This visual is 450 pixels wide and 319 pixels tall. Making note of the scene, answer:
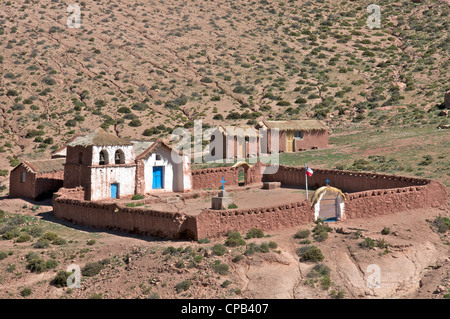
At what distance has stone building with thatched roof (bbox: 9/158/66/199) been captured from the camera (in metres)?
41.0

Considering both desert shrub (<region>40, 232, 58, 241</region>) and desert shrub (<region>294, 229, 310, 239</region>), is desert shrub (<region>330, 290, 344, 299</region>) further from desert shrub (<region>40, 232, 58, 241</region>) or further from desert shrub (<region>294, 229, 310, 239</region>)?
desert shrub (<region>40, 232, 58, 241</region>)

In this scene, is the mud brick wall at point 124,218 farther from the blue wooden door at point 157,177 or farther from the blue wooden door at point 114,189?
the blue wooden door at point 157,177

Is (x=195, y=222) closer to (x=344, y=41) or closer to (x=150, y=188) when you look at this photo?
(x=150, y=188)


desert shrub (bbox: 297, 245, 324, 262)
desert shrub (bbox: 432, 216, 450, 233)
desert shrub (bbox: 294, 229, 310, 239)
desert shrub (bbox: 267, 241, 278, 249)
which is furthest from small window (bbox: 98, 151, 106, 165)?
desert shrub (bbox: 432, 216, 450, 233)

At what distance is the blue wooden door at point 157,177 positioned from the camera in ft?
138

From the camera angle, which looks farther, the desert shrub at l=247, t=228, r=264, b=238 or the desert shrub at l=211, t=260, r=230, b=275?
the desert shrub at l=247, t=228, r=264, b=238

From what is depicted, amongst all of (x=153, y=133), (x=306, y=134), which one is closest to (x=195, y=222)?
(x=306, y=134)

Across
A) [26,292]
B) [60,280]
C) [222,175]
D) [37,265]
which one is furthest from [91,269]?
[222,175]

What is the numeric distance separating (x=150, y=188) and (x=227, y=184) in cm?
586

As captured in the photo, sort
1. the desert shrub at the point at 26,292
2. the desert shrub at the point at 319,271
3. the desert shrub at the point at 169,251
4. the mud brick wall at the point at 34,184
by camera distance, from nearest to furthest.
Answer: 1. the desert shrub at the point at 26,292
2. the desert shrub at the point at 319,271
3. the desert shrub at the point at 169,251
4. the mud brick wall at the point at 34,184

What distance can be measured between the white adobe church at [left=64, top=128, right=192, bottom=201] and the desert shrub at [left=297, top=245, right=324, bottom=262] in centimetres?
1634

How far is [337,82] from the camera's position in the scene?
78625 millimetres

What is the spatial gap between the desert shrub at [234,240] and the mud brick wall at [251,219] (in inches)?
27.8

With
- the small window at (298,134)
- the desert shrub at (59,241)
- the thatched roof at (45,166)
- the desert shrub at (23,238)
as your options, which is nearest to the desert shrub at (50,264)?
the desert shrub at (59,241)
